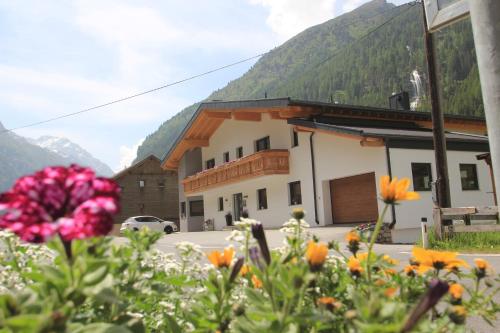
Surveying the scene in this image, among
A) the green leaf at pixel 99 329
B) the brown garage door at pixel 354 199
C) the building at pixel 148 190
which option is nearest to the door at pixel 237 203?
the brown garage door at pixel 354 199

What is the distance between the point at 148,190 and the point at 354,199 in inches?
1434

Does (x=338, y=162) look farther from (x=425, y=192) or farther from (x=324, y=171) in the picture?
(x=425, y=192)

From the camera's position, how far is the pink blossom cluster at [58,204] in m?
0.94

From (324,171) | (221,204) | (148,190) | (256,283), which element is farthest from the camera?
(148,190)

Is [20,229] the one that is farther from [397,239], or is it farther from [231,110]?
[231,110]

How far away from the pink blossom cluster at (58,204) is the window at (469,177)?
2337 cm

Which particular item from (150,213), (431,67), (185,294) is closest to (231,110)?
(431,67)

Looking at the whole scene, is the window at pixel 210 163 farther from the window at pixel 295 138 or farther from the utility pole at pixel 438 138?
the utility pole at pixel 438 138

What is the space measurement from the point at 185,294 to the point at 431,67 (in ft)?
48.8

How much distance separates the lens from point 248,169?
88.9 ft

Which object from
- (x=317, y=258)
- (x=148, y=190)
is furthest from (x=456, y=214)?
(x=148, y=190)

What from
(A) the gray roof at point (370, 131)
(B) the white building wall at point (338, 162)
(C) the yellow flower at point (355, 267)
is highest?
(A) the gray roof at point (370, 131)

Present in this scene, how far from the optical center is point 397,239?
62.5ft

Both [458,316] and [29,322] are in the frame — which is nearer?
[29,322]
